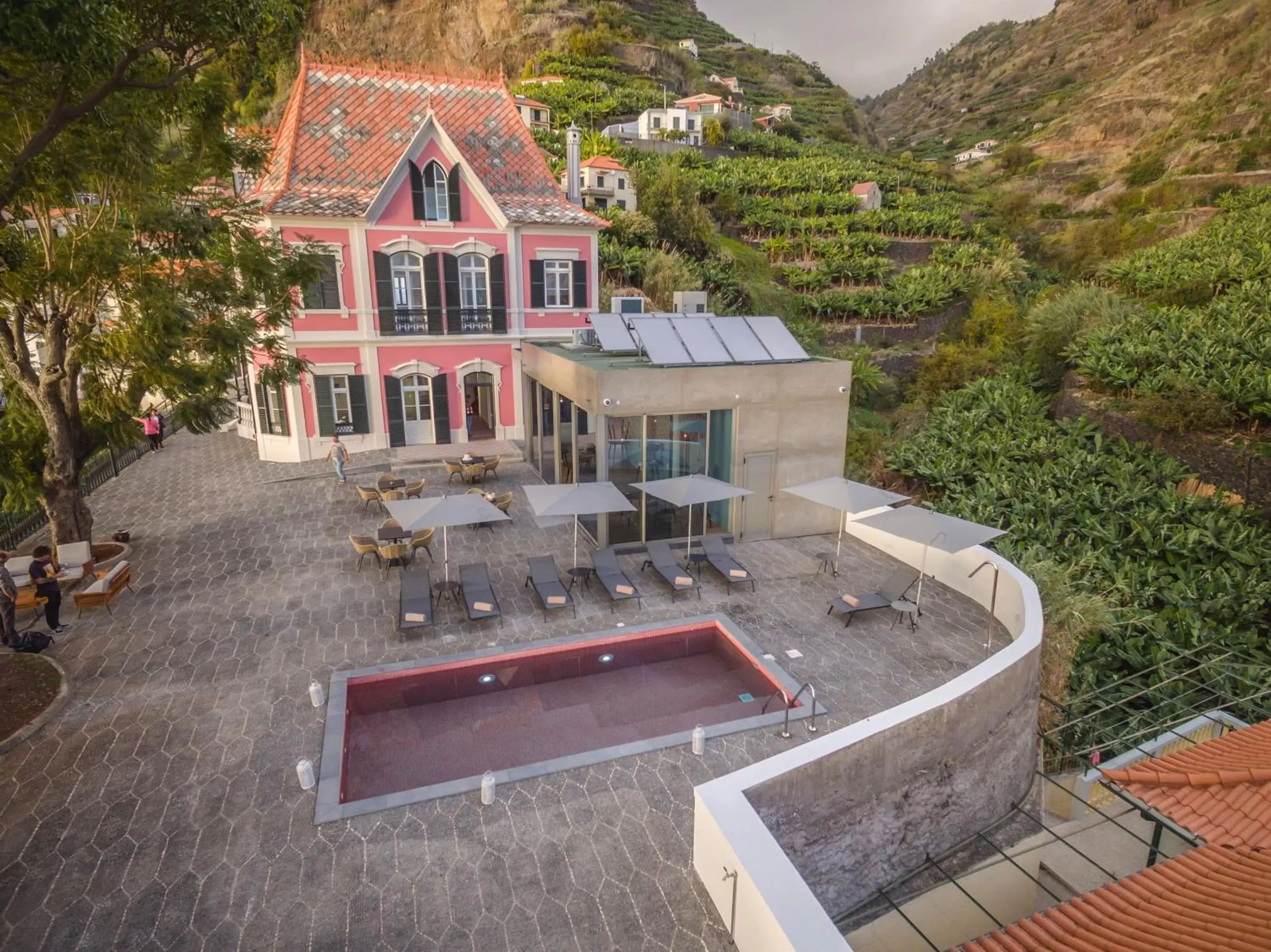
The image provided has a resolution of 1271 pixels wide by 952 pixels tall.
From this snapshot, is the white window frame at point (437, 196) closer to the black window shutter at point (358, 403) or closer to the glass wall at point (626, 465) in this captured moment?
the black window shutter at point (358, 403)

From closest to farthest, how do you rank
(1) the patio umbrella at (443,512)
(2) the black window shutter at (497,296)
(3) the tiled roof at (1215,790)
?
(3) the tiled roof at (1215,790) < (1) the patio umbrella at (443,512) < (2) the black window shutter at (497,296)

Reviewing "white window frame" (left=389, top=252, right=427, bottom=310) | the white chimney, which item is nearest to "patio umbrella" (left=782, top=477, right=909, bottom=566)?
"white window frame" (left=389, top=252, right=427, bottom=310)

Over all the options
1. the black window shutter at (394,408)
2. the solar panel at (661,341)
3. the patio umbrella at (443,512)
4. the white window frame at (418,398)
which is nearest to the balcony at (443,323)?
the white window frame at (418,398)

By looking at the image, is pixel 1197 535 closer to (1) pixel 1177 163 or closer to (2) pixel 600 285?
(2) pixel 600 285

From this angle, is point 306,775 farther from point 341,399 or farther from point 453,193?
point 453,193

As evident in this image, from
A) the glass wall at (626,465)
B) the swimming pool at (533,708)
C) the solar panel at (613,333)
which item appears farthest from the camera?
the solar panel at (613,333)

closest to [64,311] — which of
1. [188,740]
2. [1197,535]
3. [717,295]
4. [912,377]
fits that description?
[188,740]

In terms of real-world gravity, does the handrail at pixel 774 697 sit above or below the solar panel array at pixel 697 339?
below
